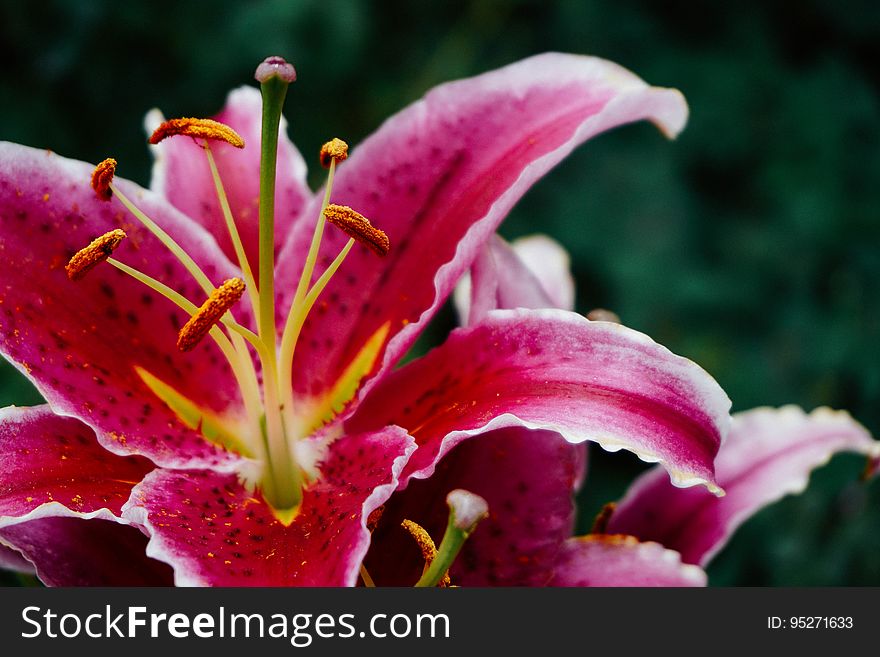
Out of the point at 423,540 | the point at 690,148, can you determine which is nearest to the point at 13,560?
the point at 423,540

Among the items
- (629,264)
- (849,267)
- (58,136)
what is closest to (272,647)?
(58,136)

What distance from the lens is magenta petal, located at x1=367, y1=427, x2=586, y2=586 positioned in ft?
2.89

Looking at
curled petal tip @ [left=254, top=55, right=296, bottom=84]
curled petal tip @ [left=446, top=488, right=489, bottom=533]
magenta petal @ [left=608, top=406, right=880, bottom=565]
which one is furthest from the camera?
magenta petal @ [left=608, top=406, right=880, bottom=565]

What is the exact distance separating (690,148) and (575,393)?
4.48 ft

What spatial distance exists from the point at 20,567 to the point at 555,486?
14.8 inches

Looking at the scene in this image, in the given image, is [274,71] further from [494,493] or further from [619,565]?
[619,565]

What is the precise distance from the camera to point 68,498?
Result: 2.64ft

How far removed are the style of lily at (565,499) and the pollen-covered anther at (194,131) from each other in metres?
0.20

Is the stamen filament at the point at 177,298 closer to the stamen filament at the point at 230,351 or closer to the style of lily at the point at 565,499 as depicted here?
the stamen filament at the point at 230,351

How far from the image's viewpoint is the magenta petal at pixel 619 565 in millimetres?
904

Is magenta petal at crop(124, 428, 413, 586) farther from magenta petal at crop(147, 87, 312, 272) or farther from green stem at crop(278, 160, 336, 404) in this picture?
magenta petal at crop(147, 87, 312, 272)

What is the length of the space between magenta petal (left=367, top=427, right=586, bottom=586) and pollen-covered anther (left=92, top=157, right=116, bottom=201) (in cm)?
30

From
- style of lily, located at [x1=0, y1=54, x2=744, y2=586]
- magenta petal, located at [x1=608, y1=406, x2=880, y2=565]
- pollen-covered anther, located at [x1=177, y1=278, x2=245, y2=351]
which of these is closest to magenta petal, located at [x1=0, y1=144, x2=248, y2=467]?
style of lily, located at [x1=0, y1=54, x2=744, y2=586]

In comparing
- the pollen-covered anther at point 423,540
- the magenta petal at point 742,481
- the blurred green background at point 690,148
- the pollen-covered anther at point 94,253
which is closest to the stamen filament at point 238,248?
the pollen-covered anther at point 94,253
